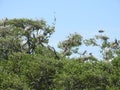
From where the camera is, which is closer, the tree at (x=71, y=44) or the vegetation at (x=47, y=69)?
the vegetation at (x=47, y=69)

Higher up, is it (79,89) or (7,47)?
(7,47)

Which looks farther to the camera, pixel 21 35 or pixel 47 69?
pixel 21 35

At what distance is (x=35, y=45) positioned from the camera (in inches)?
1822

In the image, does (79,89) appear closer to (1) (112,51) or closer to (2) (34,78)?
(2) (34,78)

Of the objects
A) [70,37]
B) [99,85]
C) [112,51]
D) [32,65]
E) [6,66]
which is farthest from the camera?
[70,37]

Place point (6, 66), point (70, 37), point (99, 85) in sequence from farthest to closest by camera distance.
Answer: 1. point (70, 37)
2. point (6, 66)
3. point (99, 85)

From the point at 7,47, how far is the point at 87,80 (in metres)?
15.7

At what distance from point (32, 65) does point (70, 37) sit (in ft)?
51.2

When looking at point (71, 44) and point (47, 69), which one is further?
point (71, 44)

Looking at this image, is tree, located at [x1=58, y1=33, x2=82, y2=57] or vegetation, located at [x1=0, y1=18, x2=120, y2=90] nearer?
vegetation, located at [x1=0, y1=18, x2=120, y2=90]

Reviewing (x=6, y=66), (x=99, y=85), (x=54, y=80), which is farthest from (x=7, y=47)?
(x=99, y=85)

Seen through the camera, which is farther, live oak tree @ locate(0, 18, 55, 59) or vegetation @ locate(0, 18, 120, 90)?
live oak tree @ locate(0, 18, 55, 59)

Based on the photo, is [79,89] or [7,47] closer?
[79,89]

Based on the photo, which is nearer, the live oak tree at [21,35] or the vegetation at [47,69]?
the vegetation at [47,69]
